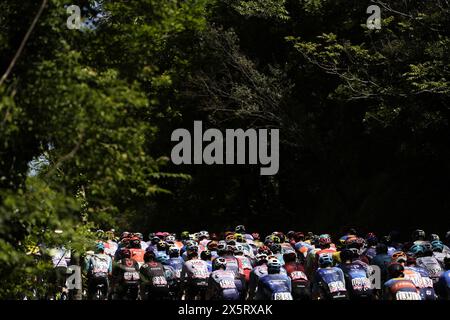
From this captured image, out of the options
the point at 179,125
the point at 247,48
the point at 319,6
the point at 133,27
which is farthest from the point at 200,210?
the point at 133,27

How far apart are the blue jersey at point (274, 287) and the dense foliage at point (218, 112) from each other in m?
2.42

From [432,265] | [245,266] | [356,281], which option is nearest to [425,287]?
[356,281]

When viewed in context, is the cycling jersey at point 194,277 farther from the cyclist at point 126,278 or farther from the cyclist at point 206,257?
the cyclist at point 126,278

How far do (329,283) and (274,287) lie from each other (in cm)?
110

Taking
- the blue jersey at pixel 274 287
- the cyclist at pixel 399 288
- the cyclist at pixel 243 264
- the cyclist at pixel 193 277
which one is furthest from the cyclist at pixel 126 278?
the cyclist at pixel 399 288

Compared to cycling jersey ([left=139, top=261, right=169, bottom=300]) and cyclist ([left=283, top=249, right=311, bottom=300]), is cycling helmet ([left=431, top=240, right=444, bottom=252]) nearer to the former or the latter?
cyclist ([left=283, top=249, right=311, bottom=300])

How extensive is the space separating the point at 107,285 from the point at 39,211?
9.63m

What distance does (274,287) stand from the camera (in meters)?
16.1

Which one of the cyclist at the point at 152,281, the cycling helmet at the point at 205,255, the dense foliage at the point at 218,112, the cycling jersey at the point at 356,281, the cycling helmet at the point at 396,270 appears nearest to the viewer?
the dense foliage at the point at 218,112

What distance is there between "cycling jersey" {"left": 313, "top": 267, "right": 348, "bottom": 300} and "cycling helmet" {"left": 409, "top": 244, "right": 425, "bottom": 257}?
3.48 m

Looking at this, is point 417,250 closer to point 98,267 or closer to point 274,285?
point 274,285

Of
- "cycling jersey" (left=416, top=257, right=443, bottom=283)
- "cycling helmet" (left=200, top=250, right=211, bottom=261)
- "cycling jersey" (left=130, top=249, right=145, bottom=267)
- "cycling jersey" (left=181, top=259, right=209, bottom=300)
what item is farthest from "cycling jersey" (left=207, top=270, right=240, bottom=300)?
"cycling jersey" (left=416, top=257, right=443, bottom=283)

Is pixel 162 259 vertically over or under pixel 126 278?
over

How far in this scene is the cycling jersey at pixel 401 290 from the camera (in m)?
15.0
